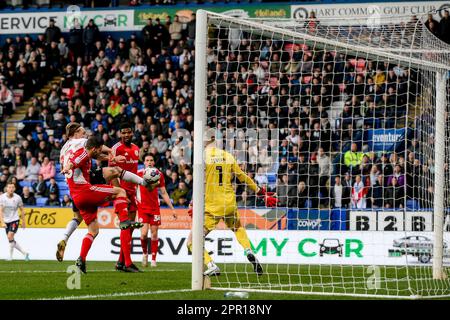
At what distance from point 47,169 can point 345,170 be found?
10.4 meters

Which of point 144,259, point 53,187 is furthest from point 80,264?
point 53,187

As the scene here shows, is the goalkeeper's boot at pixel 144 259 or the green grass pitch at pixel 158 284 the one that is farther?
the goalkeeper's boot at pixel 144 259

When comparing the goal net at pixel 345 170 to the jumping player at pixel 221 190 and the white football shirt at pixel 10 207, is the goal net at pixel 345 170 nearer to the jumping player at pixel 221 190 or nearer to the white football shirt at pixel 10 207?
the jumping player at pixel 221 190

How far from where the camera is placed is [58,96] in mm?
30531

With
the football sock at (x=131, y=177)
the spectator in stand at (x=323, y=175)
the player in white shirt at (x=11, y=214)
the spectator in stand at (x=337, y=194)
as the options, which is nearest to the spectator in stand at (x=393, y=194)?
the spectator in stand at (x=337, y=194)

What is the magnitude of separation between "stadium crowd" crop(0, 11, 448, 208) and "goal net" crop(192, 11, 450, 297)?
0.08m

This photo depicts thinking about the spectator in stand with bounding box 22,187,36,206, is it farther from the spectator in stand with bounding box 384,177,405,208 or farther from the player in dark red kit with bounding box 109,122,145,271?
the spectator in stand with bounding box 384,177,405,208

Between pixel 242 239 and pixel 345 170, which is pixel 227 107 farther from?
pixel 242 239

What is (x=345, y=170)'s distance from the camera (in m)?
20.5

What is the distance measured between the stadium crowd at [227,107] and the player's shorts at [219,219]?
3.29 m

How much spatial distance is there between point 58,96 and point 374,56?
1937 cm

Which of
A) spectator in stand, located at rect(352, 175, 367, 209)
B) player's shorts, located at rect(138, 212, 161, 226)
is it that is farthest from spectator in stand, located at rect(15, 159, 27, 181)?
spectator in stand, located at rect(352, 175, 367, 209)

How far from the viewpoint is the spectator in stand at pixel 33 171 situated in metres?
27.5
